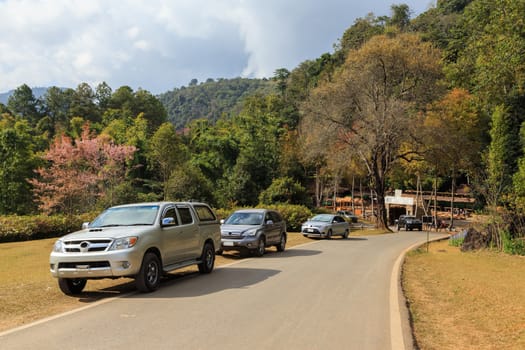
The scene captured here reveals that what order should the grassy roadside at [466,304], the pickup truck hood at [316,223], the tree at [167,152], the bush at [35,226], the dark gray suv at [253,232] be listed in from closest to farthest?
the grassy roadside at [466,304] → the dark gray suv at [253,232] → the bush at [35,226] → the pickup truck hood at [316,223] → the tree at [167,152]

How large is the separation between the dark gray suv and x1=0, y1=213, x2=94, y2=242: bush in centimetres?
1176

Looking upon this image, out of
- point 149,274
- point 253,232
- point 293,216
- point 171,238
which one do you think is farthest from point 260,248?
point 293,216

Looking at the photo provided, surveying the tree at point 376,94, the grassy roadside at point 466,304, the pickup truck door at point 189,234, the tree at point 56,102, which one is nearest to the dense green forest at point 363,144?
the tree at point 376,94

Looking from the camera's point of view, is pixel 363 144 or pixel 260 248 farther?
pixel 363 144

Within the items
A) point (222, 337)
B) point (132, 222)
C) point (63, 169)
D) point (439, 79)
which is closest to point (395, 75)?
point (439, 79)

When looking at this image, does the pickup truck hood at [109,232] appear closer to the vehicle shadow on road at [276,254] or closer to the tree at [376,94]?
the vehicle shadow on road at [276,254]

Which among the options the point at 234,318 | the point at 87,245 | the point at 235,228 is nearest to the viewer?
the point at 234,318

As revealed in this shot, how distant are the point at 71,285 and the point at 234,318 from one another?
3992 mm

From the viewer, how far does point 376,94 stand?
36062mm

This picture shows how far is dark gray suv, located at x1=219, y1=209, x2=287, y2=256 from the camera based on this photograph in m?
16.2

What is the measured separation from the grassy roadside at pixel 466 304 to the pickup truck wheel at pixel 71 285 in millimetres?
6476

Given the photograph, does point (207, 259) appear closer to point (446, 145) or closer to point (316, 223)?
point (316, 223)

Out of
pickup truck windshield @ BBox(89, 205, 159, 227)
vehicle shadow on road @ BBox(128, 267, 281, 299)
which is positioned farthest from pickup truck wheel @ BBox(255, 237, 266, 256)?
pickup truck windshield @ BBox(89, 205, 159, 227)

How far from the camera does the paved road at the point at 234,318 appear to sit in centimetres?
586
